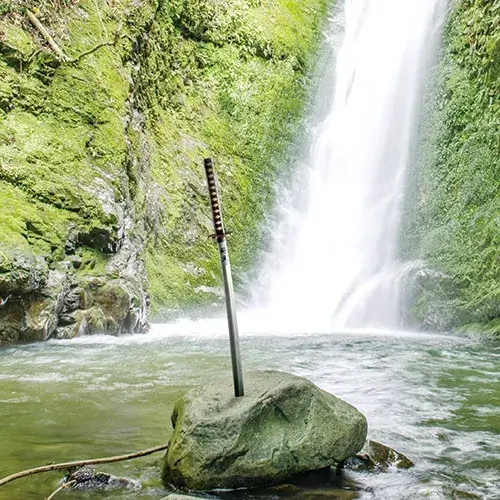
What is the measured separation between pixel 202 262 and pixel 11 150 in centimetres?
582

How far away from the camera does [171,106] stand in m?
15.8

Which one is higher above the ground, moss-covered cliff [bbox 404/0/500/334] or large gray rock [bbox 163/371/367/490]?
moss-covered cliff [bbox 404/0/500/334]

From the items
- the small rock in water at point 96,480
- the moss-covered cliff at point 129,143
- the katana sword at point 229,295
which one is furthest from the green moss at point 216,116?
the small rock in water at point 96,480

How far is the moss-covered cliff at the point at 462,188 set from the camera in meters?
11.6

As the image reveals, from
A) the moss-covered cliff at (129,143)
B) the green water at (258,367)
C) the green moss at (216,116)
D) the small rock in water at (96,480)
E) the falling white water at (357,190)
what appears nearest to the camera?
the small rock in water at (96,480)

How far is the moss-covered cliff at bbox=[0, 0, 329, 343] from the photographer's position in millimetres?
9430

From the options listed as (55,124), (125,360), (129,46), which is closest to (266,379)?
(125,360)

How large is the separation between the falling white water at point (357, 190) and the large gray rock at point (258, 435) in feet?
27.5

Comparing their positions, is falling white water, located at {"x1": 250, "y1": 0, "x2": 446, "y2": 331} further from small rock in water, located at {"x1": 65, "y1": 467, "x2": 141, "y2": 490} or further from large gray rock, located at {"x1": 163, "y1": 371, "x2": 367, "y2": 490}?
small rock in water, located at {"x1": 65, "y1": 467, "x2": 141, "y2": 490}

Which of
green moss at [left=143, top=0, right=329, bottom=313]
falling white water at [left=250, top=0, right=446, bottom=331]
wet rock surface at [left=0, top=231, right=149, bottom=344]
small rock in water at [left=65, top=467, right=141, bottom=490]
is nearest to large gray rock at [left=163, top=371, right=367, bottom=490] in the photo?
small rock in water at [left=65, top=467, right=141, bottom=490]

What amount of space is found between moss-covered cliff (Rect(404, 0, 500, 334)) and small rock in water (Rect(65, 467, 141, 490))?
880 centimetres

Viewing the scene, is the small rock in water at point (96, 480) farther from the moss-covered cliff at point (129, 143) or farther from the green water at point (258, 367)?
the moss-covered cliff at point (129, 143)

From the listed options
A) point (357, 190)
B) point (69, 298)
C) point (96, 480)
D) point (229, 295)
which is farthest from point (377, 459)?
point (357, 190)

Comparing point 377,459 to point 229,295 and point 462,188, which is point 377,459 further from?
point 462,188
